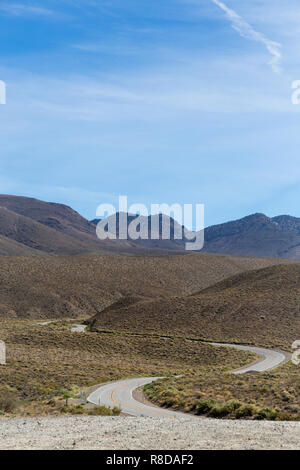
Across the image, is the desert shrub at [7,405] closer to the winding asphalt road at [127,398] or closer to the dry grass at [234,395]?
the winding asphalt road at [127,398]

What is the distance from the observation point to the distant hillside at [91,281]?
110 metres

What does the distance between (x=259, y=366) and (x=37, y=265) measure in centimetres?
9226

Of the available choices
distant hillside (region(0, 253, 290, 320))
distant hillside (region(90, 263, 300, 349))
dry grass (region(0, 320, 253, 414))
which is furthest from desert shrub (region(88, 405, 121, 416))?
distant hillside (region(0, 253, 290, 320))

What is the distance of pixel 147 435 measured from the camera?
592 inches

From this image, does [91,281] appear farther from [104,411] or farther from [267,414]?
[267,414]

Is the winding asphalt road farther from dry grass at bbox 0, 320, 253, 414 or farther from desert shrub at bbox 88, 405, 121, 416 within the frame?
dry grass at bbox 0, 320, 253, 414

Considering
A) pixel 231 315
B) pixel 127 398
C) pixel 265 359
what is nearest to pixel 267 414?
pixel 127 398

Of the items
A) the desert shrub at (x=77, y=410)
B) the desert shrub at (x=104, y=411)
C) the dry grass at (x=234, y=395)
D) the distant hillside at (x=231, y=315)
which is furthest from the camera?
the distant hillside at (x=231, y=315)

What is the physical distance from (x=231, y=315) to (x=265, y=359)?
25.5 m

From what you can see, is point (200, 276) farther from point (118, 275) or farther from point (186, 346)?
point (186, 346)

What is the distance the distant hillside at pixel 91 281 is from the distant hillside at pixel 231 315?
12.4 meters

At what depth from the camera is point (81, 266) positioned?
13338 centimetres

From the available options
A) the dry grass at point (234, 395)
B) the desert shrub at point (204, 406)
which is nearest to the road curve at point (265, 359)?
the dry grass at point (234, 395)
